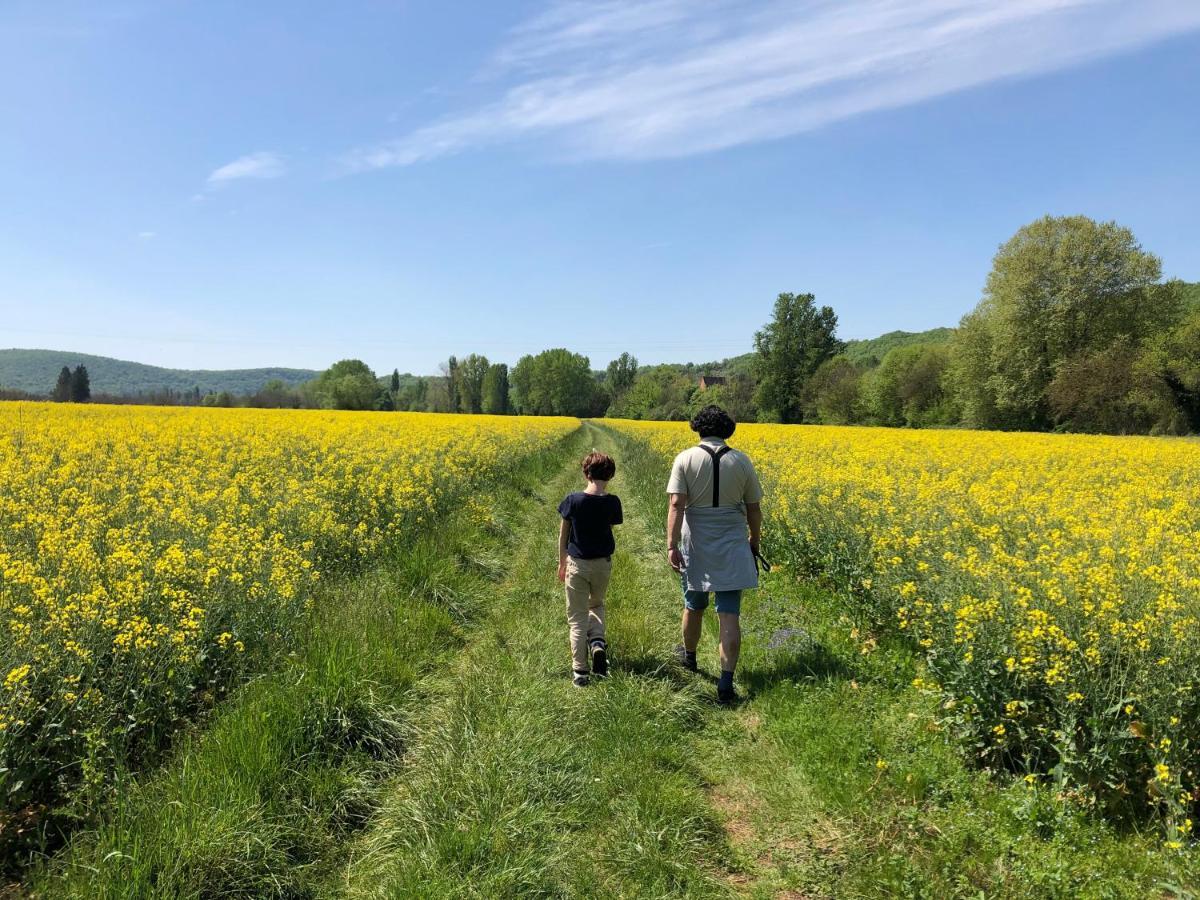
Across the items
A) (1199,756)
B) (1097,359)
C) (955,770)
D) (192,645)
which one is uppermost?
(1097,359)

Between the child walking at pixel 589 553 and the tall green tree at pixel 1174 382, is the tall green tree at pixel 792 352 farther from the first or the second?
the child walking at pixel 589 553

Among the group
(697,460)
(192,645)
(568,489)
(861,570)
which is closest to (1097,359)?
(568,489)

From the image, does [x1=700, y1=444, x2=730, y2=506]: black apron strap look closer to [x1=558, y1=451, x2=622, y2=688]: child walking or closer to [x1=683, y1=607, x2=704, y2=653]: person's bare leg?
[x1=558, y1=451, x2=622, y2=688]: child walking

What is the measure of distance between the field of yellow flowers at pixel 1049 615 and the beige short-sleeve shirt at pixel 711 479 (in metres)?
1.44

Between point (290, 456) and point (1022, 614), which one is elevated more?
point (290, 456)

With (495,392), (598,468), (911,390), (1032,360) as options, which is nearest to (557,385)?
(495,392)

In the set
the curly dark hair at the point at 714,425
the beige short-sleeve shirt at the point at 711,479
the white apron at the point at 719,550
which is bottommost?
the white apron at the point at 719,550

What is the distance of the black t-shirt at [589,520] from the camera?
5223mm

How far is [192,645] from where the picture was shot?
3922 mm

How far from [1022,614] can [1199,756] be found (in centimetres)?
97

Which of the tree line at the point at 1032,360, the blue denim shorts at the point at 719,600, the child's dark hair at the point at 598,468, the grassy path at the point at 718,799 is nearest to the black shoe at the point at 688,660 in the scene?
the grassy path at the point at 718,799

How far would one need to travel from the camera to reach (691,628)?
17.1 ft

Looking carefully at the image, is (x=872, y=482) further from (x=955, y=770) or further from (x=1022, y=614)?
(x=955, y=770)

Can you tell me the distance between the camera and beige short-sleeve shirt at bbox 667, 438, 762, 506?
4.88m
